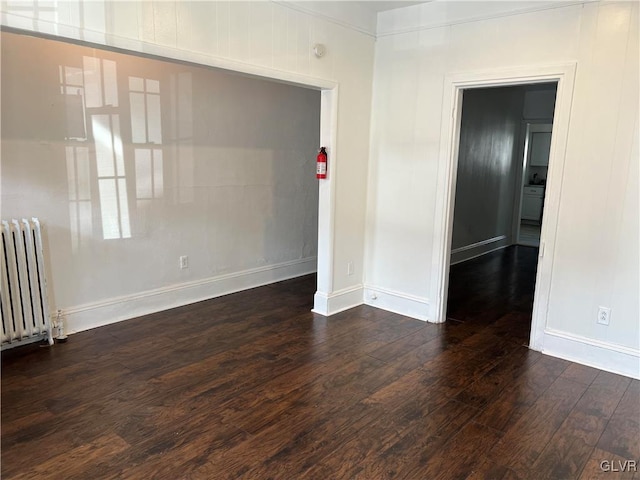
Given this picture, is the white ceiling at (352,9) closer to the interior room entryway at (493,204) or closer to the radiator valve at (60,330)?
the interior room entryway at (493,204)

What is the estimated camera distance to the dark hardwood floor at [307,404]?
2.27 m

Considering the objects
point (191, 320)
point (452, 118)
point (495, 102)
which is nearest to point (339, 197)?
point (452, 118)

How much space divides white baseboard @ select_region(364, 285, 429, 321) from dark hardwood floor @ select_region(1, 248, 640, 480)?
0.19 metres

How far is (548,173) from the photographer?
346 cm

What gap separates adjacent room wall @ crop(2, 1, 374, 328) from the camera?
2.52 metres

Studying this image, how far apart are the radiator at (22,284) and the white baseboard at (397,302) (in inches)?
112

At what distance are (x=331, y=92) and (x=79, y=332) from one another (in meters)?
2.92

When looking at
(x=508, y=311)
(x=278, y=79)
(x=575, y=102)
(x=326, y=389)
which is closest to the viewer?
(x=326, y=389)

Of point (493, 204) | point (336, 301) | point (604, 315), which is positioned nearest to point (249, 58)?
point (336, 301)

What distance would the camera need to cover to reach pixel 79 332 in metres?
3.78

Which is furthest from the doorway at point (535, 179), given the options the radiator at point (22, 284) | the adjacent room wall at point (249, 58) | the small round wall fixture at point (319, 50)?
the radiator at point (22, 284)

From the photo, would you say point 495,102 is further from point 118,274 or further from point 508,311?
point 118,274

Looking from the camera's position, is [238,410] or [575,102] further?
[575,102]

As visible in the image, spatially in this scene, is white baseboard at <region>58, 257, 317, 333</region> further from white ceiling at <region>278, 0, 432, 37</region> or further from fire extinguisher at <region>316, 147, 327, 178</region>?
white ceiling at <region>278, 0, 432, 37</region>
